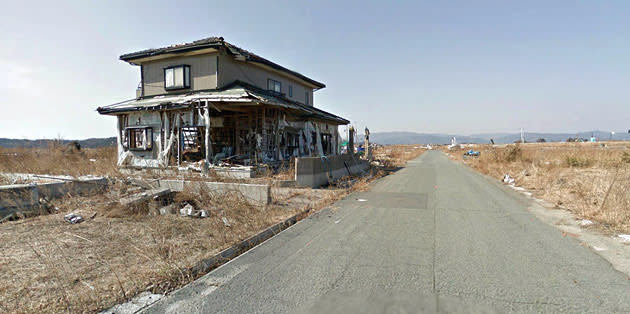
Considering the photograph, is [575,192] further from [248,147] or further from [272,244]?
[248,147]

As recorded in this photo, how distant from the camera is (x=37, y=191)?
26.0 feet

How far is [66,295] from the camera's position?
10.2ft

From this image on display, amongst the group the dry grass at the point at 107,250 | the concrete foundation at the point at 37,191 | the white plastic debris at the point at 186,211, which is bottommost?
the dry grass at the point at 107,250

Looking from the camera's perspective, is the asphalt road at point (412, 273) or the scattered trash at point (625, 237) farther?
the scattered trash at point (625, 237)

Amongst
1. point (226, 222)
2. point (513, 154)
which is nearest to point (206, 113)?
point (226, 222)

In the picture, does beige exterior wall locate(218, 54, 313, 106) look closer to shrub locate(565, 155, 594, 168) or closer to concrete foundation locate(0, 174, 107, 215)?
concrete foundation locate(0, 174, 107, 215)

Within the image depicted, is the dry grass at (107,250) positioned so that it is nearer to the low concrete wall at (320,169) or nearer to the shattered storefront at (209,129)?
the low concrete wall at (320,169)

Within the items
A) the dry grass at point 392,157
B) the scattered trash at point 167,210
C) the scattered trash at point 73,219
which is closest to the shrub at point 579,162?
the dry grass at point 392,157

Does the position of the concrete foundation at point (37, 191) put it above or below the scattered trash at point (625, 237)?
above

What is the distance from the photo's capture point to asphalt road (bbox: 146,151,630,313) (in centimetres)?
304

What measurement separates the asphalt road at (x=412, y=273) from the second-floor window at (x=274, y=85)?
15286 millimetres

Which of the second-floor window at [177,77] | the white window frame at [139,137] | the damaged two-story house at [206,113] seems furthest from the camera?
the second-floor window at [177,77]

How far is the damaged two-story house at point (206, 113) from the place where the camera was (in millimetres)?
15031

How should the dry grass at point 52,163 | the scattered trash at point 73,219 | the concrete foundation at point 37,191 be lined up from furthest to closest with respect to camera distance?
1. the dry grass at point 52,163
2. the concrete foundation at point 37,191
3. the scattered trash at point 73,219
